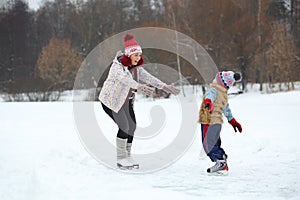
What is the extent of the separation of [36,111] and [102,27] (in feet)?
88.0

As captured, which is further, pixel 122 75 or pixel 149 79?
pixel 149 79

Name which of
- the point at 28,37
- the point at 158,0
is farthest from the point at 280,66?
the point at 28,37

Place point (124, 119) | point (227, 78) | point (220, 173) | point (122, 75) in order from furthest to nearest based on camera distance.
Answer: point (227, 78)
point (124, 119)
point (220, 173)
point (122, 75)

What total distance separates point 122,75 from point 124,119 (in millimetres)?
567

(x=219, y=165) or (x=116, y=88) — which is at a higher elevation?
(x=116, y=88)

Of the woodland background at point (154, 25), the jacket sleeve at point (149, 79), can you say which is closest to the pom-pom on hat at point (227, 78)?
the jacket sleeve at point (149, 79)

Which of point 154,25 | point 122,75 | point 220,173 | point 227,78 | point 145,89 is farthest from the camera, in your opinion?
point 154,25

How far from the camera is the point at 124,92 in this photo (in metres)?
4.64

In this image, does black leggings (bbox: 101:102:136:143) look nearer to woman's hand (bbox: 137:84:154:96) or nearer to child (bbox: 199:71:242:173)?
woman's hand (bbox: 137:84:154:96)

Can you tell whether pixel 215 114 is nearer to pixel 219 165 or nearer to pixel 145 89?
pixel 219 165

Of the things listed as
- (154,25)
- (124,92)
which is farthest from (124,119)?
(154,25)

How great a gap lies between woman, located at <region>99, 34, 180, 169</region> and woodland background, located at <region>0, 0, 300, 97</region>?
1884cm

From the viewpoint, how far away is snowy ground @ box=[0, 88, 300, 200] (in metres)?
3.65

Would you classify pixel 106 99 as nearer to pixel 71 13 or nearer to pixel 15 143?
pixel 15 143
